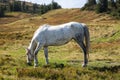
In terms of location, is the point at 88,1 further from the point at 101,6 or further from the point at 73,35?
the point at 73,35

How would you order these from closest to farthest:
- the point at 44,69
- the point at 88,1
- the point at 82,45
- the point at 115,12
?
the point at 44,69 → the point at 82,45 → the point at 115,12 → the point at 88,1

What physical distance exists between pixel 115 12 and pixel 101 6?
12752 millimetres

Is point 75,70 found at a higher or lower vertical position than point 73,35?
lower

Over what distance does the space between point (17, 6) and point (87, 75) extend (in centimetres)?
17754

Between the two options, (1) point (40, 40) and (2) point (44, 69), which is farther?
(1) point (40, 40)

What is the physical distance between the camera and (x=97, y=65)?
61.8ft

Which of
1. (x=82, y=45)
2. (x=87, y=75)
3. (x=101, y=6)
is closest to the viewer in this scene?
(x=87, y=75)

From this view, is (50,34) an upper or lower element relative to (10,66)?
upper

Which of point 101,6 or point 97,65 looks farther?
point 101,6

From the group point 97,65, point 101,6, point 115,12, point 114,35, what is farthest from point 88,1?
point 97,65

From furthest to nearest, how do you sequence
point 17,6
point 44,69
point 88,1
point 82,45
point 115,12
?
point 17,6
point 88,1
point 115,12
point 82,45
point 44,69

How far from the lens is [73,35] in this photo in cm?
1836

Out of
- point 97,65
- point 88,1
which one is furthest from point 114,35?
point 88,1

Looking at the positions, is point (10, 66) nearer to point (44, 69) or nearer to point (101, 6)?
Answer: point (44, 69)
